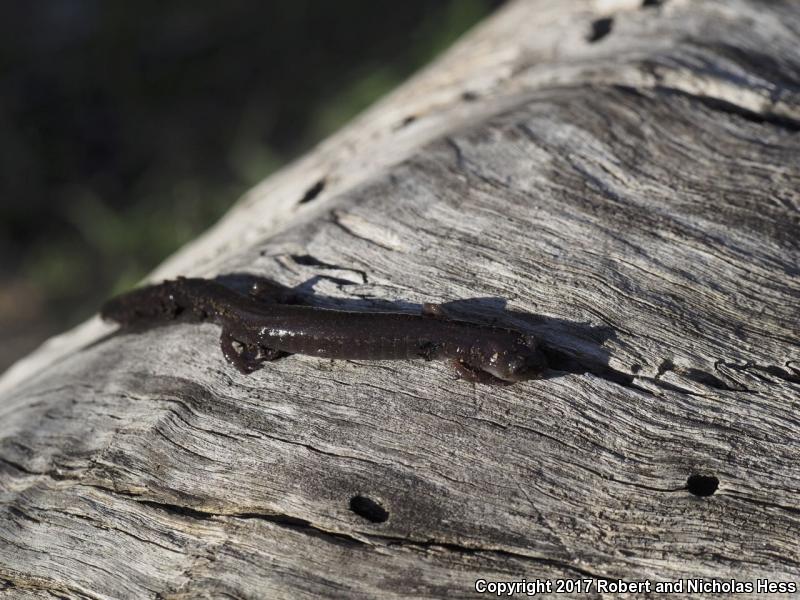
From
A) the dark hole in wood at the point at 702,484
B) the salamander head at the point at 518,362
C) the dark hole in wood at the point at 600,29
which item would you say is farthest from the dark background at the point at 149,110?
the dark hole in wood at the point at 702,484

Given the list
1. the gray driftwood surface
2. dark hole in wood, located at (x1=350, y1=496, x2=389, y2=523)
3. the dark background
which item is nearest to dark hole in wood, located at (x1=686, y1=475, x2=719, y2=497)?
the gray driftwood surface

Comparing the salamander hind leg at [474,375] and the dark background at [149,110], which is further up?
the dark background at [149,110]

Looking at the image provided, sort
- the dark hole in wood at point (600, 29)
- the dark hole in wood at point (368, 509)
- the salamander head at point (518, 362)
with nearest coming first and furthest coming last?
the dark hole in wood at point (368, 509), the salamander head at point (518, 362), the dark hole in wood at point (600, 29)

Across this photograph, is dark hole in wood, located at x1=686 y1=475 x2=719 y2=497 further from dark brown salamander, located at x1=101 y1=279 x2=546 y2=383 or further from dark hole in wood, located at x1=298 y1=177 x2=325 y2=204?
dark hole in wood, located at x1=298 y1=177 x2=325 y2=204

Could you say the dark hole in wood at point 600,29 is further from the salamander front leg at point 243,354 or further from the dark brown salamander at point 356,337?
the salamander front leg at point 243,354

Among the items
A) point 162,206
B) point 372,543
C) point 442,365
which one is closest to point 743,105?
point 442,365

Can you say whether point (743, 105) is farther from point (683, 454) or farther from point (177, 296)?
point (177, 296)

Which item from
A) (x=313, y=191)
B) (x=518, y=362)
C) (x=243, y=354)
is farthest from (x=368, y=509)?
(x=313, y=191)
